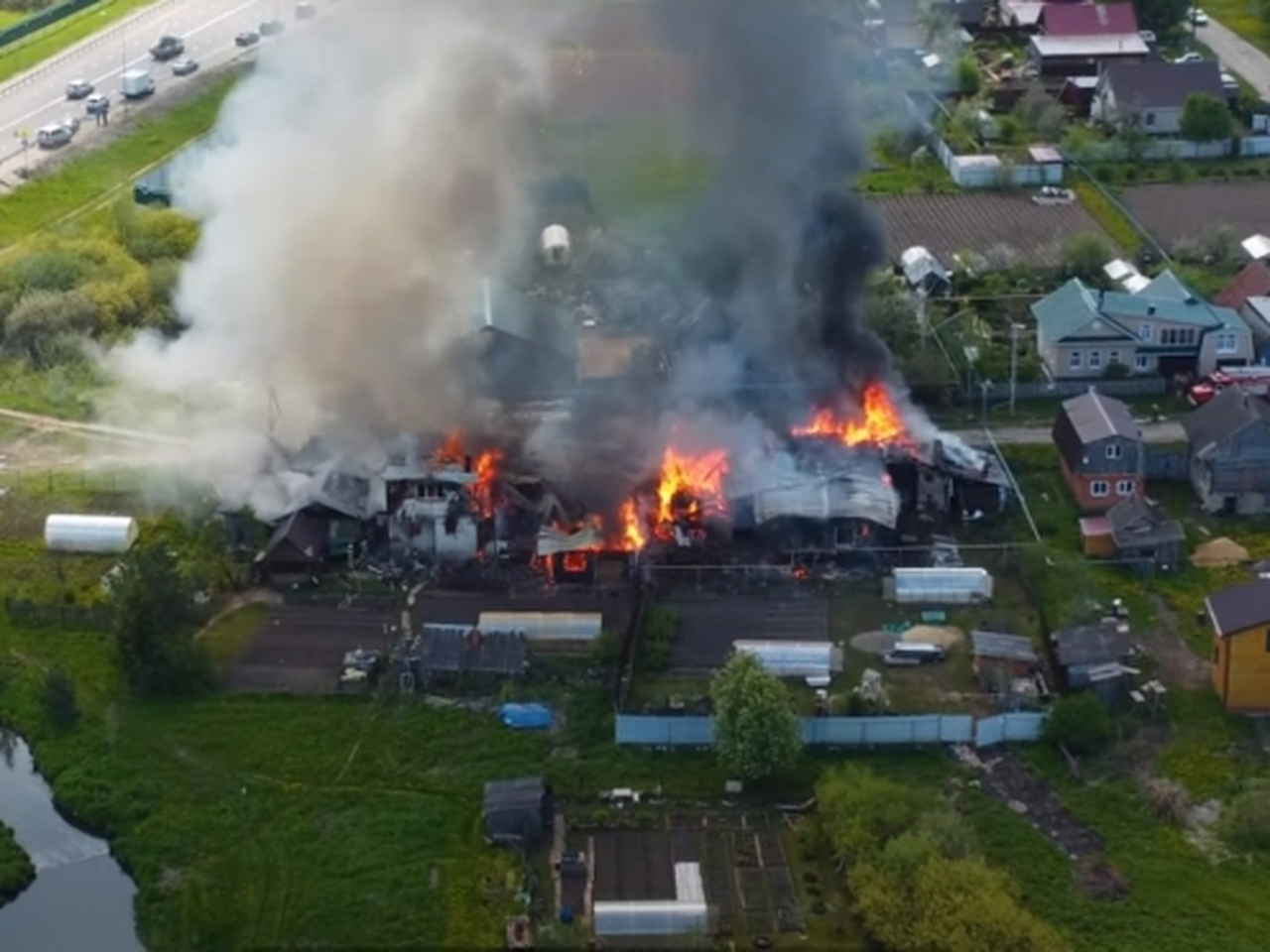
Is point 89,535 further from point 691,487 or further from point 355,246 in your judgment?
point 691,487

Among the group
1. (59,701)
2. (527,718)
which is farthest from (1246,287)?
(59,701)

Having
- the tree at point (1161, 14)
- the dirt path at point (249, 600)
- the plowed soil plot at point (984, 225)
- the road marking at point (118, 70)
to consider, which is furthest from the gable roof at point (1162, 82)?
the dirt path at point (249, 600)

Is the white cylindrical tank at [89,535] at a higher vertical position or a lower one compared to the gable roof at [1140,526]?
lower

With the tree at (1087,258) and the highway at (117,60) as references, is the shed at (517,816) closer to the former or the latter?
the tree at (1087,258)

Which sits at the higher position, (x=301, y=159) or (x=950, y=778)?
(x=301, y=159)

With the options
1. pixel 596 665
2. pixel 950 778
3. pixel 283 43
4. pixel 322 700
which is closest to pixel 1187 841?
pixel 950 778

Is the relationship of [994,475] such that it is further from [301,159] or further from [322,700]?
[301,159]

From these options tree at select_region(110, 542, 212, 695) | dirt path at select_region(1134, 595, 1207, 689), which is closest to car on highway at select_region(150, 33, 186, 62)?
tree at select_region(110, 542, 212, 695)
